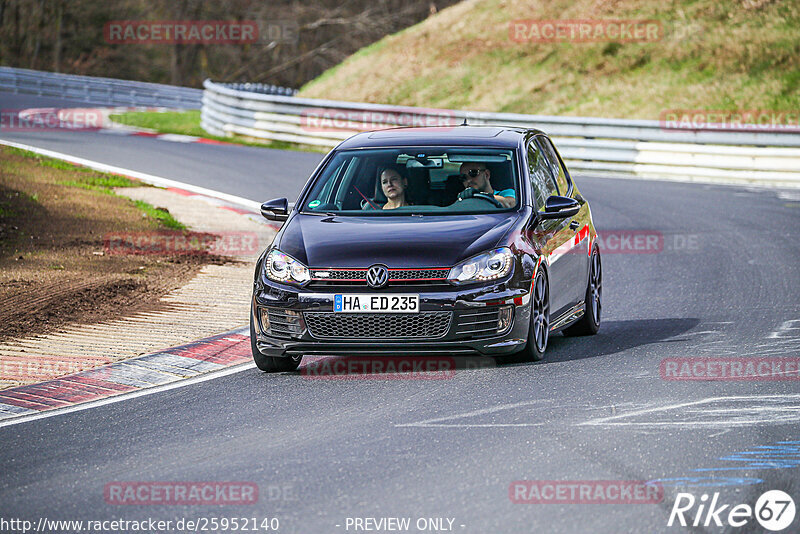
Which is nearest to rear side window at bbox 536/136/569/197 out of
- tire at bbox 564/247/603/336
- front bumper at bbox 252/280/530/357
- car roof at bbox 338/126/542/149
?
car roof at bbox 338/126/542/149

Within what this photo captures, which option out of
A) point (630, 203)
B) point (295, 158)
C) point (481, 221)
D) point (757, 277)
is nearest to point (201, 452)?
point (481, 221)

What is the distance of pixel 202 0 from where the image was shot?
219 ft

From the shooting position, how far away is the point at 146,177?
74.2ft

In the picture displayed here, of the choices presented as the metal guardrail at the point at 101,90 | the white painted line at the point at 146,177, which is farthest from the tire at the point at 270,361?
the metal guardrail at the point at 101,90

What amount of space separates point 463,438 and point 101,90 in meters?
41.3

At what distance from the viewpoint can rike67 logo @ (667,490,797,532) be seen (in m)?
5.45

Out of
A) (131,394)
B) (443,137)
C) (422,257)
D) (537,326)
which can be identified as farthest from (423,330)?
(443,137)

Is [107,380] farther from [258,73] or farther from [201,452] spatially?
[258,73]

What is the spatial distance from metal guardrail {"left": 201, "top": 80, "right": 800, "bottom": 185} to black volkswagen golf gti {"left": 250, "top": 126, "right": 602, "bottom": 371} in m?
14.4

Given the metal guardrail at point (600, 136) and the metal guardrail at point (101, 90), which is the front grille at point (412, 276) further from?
the metal guardrail at point (101, 90)

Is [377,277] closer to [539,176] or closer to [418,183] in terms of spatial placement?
[418,183]

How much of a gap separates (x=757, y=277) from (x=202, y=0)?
56.4 metres

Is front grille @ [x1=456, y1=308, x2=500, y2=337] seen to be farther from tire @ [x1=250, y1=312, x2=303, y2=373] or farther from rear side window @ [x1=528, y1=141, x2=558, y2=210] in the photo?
rear side window @ [x1=528, y1=141, x2=558, y2=210]

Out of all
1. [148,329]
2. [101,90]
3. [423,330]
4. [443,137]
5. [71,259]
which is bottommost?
[101,90]
